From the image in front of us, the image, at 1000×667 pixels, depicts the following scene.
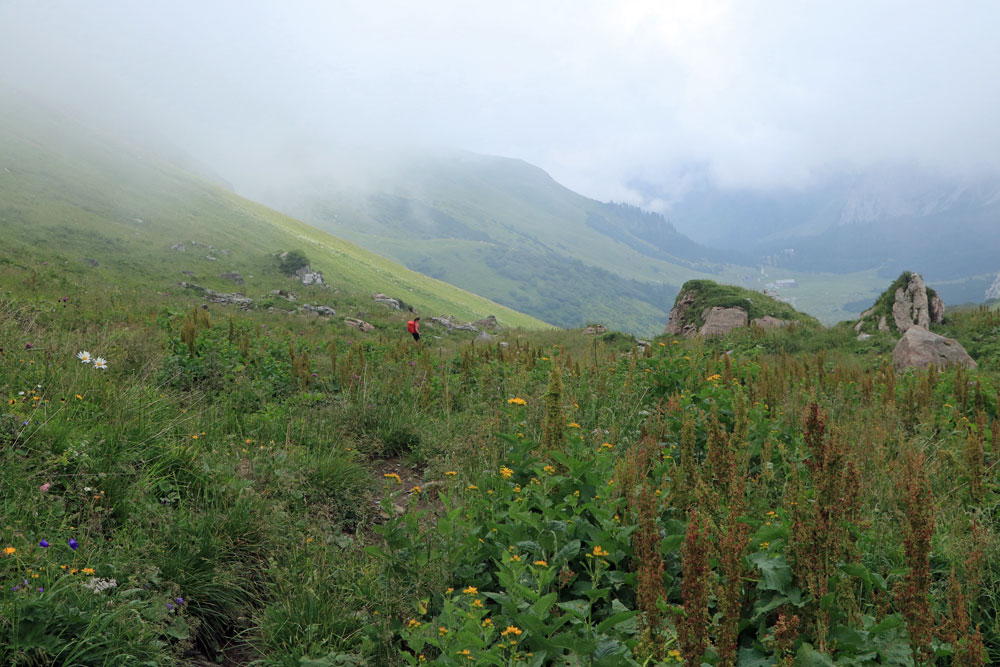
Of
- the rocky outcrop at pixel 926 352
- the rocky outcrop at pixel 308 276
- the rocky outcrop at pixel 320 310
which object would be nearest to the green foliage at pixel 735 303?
the rocky outcrop at pixel 926 352

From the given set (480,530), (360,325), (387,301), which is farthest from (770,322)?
(387,301)

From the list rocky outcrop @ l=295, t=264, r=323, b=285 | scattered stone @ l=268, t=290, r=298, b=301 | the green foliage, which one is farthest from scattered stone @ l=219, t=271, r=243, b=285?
the green foliage

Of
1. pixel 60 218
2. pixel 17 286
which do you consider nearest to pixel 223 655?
pixel 17 286

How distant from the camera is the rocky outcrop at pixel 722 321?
19.5 meters

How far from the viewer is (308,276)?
42750 millimetres

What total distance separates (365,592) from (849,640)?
7.83 feet

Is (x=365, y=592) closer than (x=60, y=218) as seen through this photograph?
Yes

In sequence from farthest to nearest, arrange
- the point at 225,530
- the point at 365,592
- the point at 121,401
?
1. the point at 121,401
2. the point at 225,530
3. the point at 365,592

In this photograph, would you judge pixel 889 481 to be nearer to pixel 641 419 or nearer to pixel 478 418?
pixel 641 419

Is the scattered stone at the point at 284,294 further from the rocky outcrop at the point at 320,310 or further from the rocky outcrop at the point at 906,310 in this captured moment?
the rocky outcrop at the point at 906,310

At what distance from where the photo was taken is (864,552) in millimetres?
3258

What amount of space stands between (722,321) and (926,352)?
7.97m

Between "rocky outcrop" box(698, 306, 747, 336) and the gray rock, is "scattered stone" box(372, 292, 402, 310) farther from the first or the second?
"rocky outcrop" box(698, 306, 747, 336)

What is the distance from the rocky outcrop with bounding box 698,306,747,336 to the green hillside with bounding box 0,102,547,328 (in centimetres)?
2353
